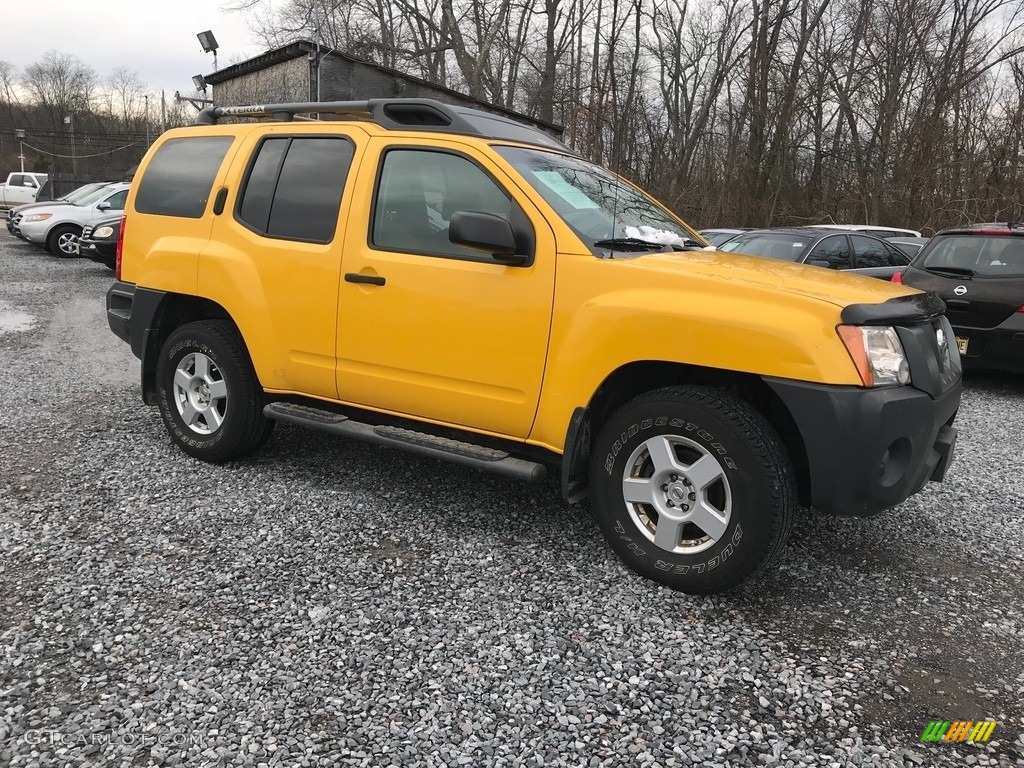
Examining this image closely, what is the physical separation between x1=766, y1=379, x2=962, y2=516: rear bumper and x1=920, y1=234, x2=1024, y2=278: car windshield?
5.16 meters

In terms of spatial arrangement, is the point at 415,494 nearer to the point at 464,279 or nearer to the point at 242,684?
the point at 464,279

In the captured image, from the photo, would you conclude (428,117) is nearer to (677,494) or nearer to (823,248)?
(677,494)

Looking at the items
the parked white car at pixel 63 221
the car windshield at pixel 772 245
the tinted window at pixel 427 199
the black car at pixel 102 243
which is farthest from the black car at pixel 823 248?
the parked white car at pixel 63 221

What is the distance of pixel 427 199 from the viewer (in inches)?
152

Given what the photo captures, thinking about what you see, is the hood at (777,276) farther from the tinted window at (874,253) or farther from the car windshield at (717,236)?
A: the car windshield at (717,236)

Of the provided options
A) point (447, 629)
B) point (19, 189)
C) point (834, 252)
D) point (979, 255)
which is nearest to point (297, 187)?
point (447, 629)

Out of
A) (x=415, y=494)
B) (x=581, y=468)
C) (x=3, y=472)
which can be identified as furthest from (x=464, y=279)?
(x=3, y=472)

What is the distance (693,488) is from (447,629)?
1.16 meters

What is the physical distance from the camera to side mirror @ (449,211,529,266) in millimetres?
3332

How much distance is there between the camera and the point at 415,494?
14.2ft

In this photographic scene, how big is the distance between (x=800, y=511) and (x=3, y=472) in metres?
4.66

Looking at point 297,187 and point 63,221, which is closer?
point 297,187

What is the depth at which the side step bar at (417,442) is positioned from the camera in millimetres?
3520

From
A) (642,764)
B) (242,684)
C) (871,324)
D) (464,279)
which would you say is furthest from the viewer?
(464,279)
